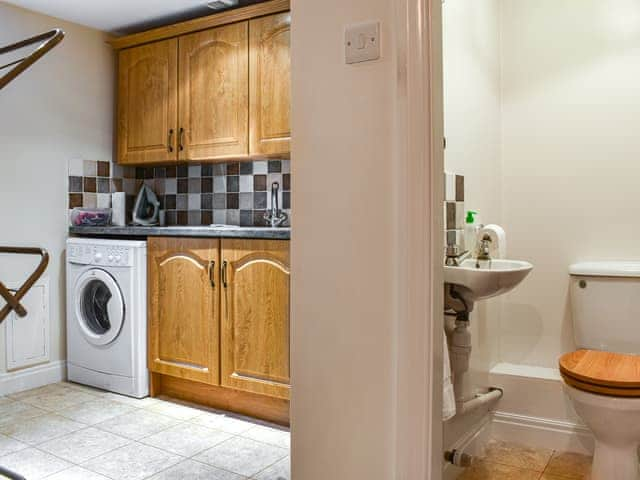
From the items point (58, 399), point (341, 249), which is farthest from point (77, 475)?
point (341, 249)

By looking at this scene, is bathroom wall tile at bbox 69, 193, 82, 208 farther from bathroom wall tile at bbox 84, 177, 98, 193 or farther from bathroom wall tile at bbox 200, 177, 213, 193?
bathroom wall tile at bbox 200, 177, 213, 193

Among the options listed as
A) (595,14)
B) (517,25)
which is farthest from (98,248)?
(595,14)

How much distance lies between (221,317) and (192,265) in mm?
327

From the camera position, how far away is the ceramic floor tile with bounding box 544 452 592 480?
210 cm

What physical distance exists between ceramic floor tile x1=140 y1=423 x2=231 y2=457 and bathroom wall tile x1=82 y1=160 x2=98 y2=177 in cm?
186

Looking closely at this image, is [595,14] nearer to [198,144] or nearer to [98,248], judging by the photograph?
[198,144]

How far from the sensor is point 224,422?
8.70ft

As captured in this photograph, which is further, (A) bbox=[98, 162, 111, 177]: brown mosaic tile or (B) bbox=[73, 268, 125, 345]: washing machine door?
(A) bbox=[98, 162, 111, 177]: brown mosaic tile

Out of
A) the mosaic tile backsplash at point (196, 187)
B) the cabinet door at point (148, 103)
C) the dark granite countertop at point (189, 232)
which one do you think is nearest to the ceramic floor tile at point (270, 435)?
the dark granite countertop at point (189, 232)

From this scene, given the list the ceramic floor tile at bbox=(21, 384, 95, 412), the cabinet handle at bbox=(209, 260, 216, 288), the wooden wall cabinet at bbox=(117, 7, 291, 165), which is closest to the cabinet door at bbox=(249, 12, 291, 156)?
the wooden wall cabinet at bbox=(117, 7, 291, 165)

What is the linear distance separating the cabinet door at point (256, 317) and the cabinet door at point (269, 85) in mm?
676

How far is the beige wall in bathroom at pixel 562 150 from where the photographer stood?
7.68 ft

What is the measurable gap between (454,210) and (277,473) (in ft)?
4.05

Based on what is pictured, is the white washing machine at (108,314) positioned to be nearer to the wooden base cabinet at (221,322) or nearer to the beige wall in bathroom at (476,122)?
the wooden base cabinet at (221,322)
